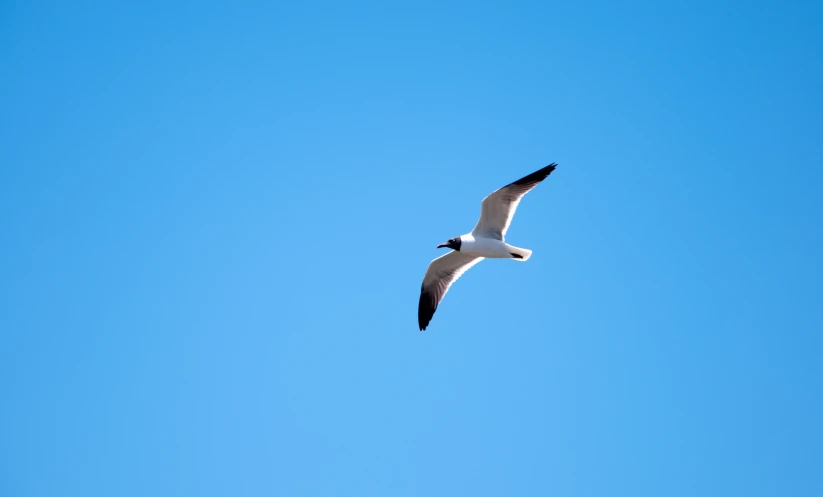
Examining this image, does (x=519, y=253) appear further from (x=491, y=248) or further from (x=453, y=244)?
(x=453, y=244)

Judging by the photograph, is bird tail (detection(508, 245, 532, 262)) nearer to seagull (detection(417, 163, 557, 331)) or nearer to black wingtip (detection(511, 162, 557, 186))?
seagull (detection(417, 163, 557, 331))

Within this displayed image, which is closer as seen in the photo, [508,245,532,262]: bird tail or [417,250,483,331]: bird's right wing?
[508,245,532,262]: bird tail

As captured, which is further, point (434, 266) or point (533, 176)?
point (434, 266)

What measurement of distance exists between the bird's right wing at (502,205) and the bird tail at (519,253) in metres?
0.31

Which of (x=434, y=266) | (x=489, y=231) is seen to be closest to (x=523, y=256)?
(x=489, y=231)

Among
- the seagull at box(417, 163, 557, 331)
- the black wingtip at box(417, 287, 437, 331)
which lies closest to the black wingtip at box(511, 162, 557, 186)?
the seagull at box(417, 163, 557, 331)

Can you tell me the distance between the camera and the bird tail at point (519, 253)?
14367mm

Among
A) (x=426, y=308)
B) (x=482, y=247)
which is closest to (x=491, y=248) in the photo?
(x=482, y=247)

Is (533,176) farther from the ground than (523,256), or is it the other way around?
(533,176)

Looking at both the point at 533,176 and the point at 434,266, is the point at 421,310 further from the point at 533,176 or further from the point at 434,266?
the point at 533,176

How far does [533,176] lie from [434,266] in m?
2.96

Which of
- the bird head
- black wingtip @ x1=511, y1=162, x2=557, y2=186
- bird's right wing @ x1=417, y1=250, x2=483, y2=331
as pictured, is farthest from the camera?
bird's right wing @ x1=417, y1=250, x2=483, y2=331

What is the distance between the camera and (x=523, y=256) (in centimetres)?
1448

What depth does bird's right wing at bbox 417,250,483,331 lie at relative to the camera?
51.0ft
